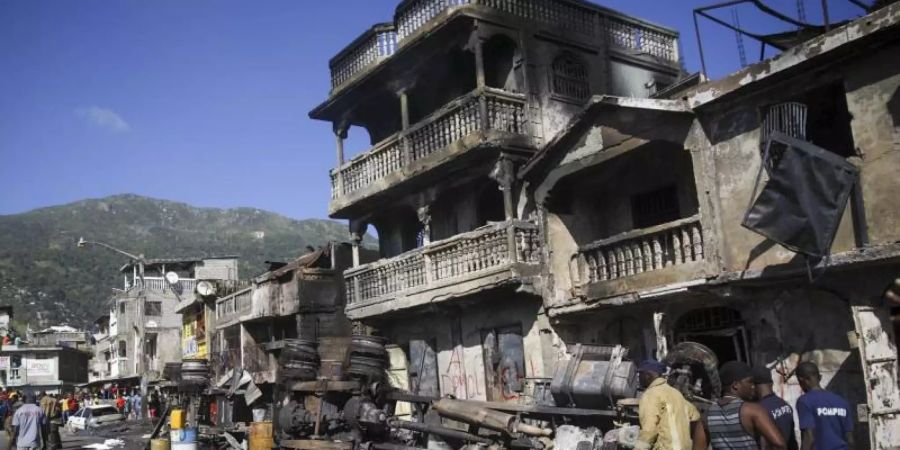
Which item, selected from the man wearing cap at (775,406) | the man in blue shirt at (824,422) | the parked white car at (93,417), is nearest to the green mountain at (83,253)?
the parked white car at (93,417)

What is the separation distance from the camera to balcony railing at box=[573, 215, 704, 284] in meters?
13.0

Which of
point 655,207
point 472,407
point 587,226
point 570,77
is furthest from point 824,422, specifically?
point 570,77

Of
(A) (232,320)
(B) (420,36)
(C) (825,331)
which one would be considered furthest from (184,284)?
(C) (825,331)

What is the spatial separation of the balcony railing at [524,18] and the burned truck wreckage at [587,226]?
0.23 ft

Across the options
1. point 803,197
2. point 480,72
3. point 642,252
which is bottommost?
point 642,252

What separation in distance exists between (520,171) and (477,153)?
1.40 meters

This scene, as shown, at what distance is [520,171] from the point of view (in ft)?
53.3

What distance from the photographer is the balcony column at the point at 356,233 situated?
880 inches

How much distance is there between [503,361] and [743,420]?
10.7 meters

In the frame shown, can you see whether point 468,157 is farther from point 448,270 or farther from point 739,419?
point 739,419

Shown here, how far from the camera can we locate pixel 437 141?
60.8 ft

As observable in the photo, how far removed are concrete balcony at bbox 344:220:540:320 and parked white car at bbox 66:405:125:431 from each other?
77.2 feet

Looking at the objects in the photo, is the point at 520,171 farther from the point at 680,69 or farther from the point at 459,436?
the point at 680,69

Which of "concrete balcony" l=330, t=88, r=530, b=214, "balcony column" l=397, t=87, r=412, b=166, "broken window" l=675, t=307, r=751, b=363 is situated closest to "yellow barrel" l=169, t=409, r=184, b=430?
"concrete balcony" l=330, t=88, r=530, b=214
